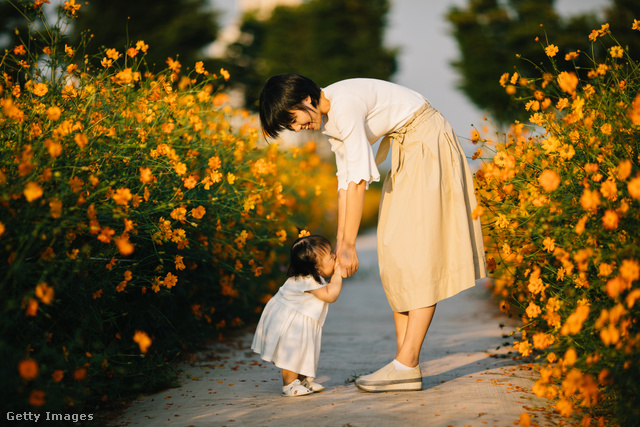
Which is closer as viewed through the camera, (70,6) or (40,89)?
(40,89)

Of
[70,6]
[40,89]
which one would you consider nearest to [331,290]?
[40,89]

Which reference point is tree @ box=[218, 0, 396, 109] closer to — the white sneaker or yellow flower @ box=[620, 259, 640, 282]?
the white sneaker

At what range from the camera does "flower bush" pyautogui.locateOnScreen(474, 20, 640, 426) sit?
1832mm

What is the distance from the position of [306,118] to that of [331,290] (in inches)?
30.5

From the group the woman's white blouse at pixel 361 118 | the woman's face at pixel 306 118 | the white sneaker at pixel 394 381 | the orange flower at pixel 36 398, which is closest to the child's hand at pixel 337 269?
the woman's white blouse at pixel 361 118

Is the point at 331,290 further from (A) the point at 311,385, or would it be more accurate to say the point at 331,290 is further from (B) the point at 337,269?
(A) the point at 311,385

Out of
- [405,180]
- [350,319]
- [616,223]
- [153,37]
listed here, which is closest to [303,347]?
[405,180]

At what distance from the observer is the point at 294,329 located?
2.72 meters

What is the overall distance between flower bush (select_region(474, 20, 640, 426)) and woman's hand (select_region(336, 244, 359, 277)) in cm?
54

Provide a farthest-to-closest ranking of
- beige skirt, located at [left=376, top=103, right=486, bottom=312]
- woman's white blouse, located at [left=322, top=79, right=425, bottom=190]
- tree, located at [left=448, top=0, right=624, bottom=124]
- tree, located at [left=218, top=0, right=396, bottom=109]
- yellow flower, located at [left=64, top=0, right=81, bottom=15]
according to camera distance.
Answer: tree, located at [left=218, top=0, right=396, bottom=109]
tree, located at [left=448, top=0, right=624, bottom=124]
yellow flower, located at [left=64, top=0, right=81, bottom=15]
beige skirt, located at [left=376, top=103, right=486, bottom=312]
woman's white blouse, located at [left=322, top=79, right=425, bottom=190]

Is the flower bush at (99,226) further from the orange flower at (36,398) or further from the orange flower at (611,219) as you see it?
the orange flower at (611,219)

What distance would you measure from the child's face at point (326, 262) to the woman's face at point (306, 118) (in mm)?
620

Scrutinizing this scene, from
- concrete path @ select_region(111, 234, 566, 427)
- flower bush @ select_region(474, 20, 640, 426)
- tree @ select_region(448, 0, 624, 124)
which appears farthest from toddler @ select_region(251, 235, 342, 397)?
tree @ select_region(448, 0, 624, 124)

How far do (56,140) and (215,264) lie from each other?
1.32 meters
